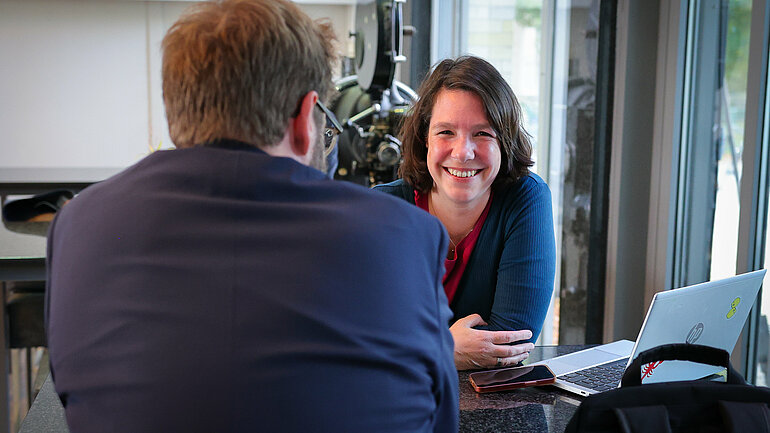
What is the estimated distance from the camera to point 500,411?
1.12 metres

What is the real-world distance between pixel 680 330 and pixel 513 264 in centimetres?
40

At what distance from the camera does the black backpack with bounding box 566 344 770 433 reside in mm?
831

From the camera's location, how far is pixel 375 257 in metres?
0.78

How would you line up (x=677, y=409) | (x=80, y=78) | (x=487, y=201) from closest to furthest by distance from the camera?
(x=677, y=409)
(x=487, y=201)
(x=80, y=78)

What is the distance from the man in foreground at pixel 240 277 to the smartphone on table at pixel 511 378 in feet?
1.17

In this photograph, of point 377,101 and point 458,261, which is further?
point 377,101

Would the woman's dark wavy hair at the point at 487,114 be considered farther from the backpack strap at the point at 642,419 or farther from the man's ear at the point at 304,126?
the backpack strap at the point at 642,419

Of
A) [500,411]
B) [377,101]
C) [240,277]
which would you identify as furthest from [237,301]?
[377,101]

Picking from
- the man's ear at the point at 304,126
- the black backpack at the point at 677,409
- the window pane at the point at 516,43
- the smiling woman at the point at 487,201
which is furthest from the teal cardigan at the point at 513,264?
the window pane at the point at 516,43

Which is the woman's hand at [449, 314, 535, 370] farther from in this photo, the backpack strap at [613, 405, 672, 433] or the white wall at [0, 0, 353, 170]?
the white wall at [0, 0, 353, 170]

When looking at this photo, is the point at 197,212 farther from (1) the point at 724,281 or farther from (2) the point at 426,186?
(2) the point at 426,186

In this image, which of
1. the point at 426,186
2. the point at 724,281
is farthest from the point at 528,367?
the point at 426,186

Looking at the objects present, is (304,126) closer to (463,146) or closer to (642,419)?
(642,419)

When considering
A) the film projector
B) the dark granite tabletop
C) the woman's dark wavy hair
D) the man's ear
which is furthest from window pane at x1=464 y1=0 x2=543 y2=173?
the man's ear
